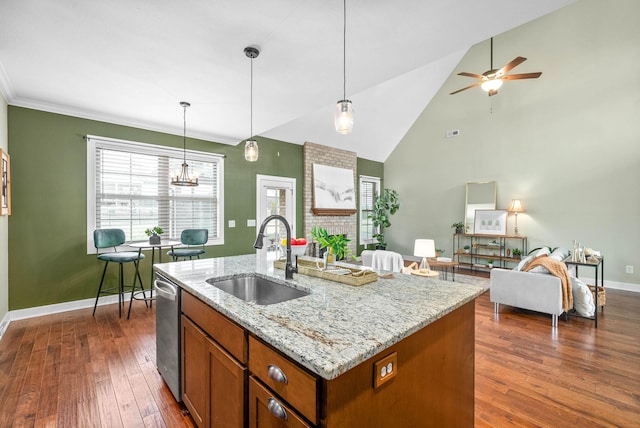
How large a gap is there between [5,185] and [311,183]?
4.46 metres

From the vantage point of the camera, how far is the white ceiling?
1872 millimetres

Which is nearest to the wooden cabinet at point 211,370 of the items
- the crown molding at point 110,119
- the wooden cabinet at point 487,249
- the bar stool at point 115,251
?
the bar stool at point 115,251

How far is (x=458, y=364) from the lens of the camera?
147cm

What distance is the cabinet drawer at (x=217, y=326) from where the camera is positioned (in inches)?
47.5

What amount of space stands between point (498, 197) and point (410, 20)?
5355mm

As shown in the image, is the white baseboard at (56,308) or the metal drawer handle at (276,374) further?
the white baseboard at (56,308)

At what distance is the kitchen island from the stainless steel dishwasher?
140mm

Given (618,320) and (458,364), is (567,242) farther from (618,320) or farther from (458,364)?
(458,364)

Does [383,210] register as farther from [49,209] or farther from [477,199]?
[49,209]

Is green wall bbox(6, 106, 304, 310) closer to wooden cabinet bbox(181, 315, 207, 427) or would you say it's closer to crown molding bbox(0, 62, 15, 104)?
crown molding bbox(0, 62, 15, 104)

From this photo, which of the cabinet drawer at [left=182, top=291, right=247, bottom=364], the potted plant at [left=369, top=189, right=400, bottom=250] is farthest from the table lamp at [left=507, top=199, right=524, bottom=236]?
the cabinet drawer at [left=182, top=291, right=247, bottom=364]

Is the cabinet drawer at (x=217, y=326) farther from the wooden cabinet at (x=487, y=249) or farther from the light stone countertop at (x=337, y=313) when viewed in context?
the wooden cabinet at (x=487, y=249)

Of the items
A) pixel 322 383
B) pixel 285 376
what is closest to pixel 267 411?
pixel 285 376

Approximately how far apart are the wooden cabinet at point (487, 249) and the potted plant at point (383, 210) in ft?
5.40
